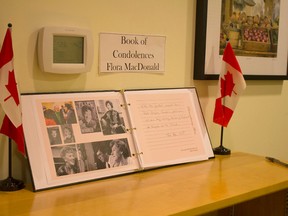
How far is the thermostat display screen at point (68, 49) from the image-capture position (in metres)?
1.17

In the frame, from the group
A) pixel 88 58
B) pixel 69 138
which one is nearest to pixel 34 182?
pixel 69 138

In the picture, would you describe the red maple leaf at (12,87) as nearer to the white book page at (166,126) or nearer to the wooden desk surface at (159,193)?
the wooden desk surface at (159,193)

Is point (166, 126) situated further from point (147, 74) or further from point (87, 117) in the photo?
point (87, 117)

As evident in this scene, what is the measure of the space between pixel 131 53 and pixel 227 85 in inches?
16.5

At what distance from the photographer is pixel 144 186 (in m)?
1.12

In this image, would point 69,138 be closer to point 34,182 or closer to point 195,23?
point 34,182

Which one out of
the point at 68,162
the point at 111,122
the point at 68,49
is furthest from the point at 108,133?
the point at 68,49

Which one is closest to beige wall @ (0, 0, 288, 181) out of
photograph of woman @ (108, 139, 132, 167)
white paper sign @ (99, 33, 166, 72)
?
white paper sign @ (99, 33, 166, 72)

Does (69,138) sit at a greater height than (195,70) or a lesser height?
lesser

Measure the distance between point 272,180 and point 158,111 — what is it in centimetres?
42

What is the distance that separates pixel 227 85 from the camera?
5.07 feet

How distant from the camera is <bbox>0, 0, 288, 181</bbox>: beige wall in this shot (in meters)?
1.12

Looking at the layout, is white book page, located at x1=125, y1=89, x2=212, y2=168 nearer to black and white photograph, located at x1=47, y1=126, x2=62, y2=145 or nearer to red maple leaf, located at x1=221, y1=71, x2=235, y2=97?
red maple leaf, located at x1=221, y1=71, x2=235, y2=97

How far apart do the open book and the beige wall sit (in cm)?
5
